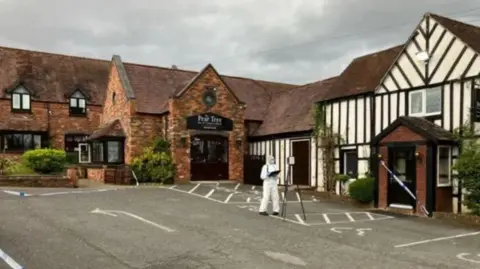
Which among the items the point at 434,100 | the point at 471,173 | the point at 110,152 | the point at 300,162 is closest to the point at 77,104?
the point at 110,152

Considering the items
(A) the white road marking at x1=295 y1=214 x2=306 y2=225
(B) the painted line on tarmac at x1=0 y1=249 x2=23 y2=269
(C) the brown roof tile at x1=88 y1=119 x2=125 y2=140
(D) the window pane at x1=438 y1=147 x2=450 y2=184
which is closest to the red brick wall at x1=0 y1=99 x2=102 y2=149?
(C) the brown roof tile at x1=88 y1=119 x2=125 y2=140

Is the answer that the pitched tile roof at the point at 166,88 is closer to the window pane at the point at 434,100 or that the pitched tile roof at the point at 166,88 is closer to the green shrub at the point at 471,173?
the window pane at the point at 434,100

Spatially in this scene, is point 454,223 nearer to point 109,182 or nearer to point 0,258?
point 0,258

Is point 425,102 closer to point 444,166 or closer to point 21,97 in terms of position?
point 444,166

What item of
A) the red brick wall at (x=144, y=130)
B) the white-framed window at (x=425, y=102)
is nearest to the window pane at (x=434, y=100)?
the white-framed window at (x=425, y=102)

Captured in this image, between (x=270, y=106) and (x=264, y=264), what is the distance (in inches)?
868

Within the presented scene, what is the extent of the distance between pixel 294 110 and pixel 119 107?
31.0ft

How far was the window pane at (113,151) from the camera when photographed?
25.8 metres

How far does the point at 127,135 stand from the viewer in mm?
25625

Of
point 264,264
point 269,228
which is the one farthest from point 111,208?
point 264,264

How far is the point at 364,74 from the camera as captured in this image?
2152 cm

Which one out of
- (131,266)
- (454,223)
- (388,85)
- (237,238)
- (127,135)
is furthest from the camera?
(127,135)

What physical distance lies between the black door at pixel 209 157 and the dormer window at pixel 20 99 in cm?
1283

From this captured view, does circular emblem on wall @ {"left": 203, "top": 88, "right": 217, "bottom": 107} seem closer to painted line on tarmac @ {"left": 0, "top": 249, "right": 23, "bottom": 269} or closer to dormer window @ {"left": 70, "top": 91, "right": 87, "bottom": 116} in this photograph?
dormer window @ {"left": 70, "top": 91, "right": 87, "bottom": 116}
